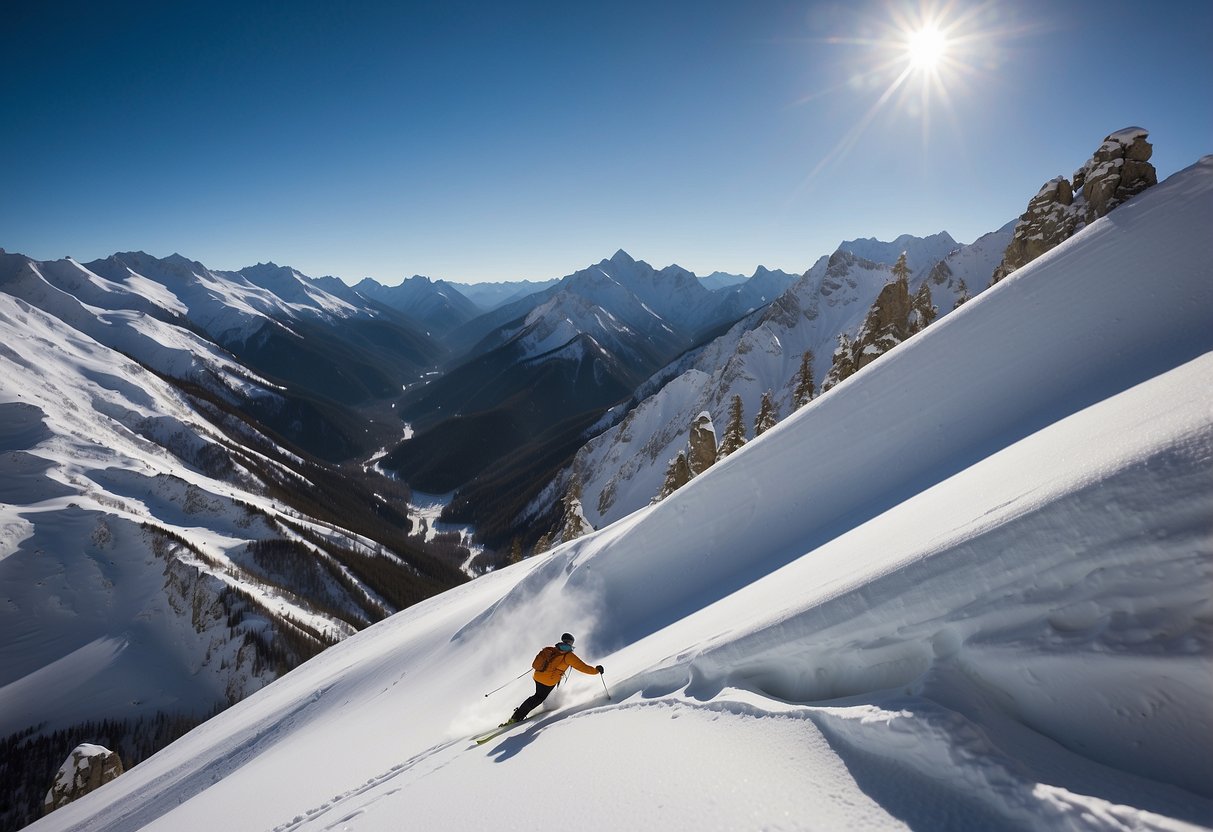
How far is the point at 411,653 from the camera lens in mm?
14945

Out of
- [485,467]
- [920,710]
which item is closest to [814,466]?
[920,710]

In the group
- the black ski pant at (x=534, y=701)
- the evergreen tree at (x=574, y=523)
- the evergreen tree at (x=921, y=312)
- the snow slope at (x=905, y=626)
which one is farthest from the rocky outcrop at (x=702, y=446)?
the black ski pant at (x=534, y=701)

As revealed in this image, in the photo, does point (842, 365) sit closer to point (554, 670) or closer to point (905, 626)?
point (554, 670)

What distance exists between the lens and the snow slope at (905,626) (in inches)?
142

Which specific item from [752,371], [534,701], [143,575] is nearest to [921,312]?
[534,701]

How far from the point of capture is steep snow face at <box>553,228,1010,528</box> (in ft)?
281

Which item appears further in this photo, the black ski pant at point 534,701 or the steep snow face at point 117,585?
the steep snow face at point 117,585

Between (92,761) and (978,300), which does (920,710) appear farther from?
(92,761)

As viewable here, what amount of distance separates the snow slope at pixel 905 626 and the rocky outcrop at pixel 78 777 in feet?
88.3

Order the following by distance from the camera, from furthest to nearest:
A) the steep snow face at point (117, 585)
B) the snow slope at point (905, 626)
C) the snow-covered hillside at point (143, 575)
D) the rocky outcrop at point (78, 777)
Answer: the steep snow face at point (117, 585), the snow-covered hillside at point (143, 575), the rocky outcrop at point (78, 777), the snow slope at point (905, 626)

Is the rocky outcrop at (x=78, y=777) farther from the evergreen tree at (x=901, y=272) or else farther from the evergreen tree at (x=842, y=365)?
the evergreen tree at (x=901, y=272)

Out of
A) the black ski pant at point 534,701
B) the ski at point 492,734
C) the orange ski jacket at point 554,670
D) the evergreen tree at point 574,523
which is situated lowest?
the ski at point 492,734

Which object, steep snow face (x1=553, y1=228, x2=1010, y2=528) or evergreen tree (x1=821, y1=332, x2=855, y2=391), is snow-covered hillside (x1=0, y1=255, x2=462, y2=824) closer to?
steep snow face (x1=553, y1=228, x2=1010, y2=528)

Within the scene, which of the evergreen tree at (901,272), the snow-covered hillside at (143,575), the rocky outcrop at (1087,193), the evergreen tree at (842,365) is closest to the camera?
the rocky outcrop at (1087,193)
